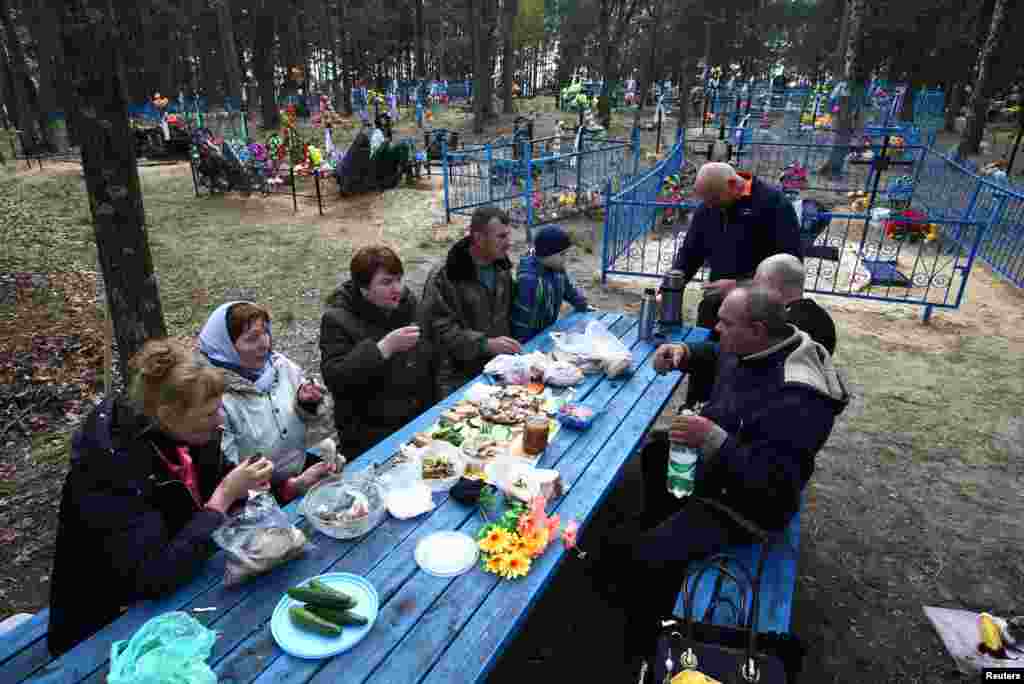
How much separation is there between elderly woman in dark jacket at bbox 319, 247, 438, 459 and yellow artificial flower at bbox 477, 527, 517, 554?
1.35 m

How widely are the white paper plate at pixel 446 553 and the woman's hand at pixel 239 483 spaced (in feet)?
2.04

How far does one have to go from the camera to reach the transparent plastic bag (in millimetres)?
1912

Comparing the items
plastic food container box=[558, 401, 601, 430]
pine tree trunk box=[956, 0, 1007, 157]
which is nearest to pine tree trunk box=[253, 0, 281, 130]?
pine tree trunk box=[956, 0, 1007, 157]

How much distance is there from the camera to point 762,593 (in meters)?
2.48

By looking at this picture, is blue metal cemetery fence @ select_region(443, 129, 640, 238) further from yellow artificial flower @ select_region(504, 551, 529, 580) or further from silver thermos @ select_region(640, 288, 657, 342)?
yellow artificial flower @ select_region(504, 551, 529, 580)

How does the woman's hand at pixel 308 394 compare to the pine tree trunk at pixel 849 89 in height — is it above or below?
below

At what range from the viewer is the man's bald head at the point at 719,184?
14.5 feet

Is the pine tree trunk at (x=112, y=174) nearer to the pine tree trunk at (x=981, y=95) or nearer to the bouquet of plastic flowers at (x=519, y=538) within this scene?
the bouquet of plastic flowers at (x=519, y=538)

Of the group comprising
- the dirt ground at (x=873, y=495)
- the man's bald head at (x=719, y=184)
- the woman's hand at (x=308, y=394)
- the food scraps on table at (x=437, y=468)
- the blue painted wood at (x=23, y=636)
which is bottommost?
the dirt ground at (x=873, y=495)

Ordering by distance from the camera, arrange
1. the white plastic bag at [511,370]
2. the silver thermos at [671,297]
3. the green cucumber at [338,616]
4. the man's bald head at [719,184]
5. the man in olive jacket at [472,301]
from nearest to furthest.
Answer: the green cucumber at [338,616], the white plastic bag at [511,370], the man in olive jacket at [472,301], the silver thermos at [671,297], the man's bald head at [719,184]

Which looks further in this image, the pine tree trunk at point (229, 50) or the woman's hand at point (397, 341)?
the pine tree trunk at point (229, 50)

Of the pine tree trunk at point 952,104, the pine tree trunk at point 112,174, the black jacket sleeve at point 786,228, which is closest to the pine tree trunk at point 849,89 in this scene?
the black jacket sleeve at point 786,228

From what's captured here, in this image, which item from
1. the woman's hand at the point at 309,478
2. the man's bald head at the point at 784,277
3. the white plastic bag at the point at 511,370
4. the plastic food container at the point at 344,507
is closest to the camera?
the plastic food container at the point at 344,507

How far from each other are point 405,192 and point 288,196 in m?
2.90
